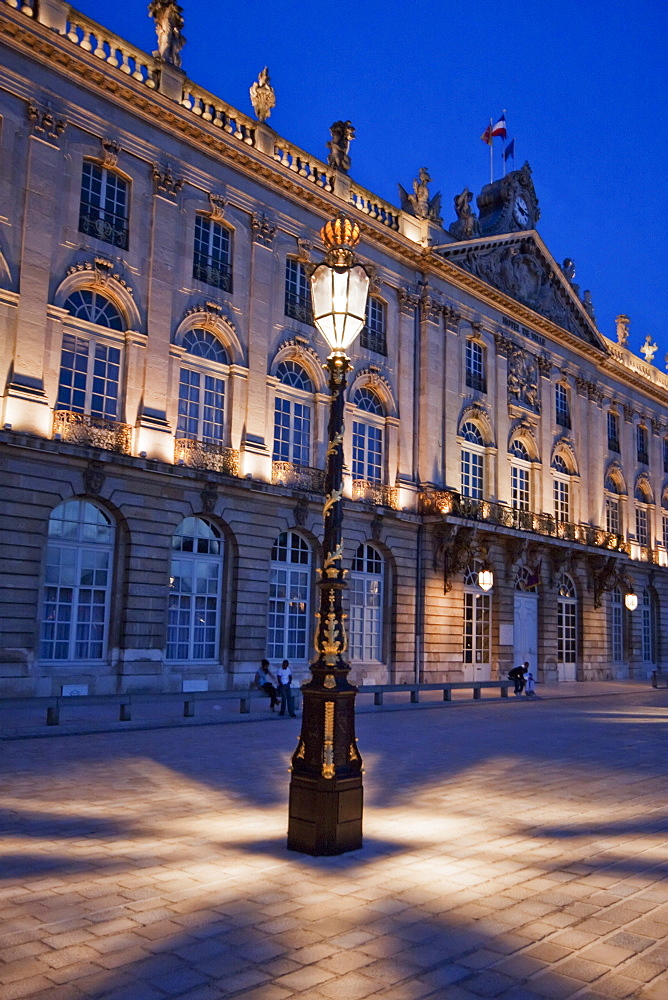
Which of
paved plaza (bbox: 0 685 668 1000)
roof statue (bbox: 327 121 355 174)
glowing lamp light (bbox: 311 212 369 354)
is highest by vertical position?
roof statue (bbox: 327 121 355 174)

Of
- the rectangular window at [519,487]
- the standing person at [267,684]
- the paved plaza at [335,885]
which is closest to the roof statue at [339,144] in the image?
the rectangular window at [519,487]

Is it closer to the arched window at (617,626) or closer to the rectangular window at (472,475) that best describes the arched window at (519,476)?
the rectangular window at (472,475)

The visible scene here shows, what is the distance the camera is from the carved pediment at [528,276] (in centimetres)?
3366

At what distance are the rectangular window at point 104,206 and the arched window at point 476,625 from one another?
53.1 ft

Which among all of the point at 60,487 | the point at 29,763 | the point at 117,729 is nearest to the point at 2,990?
the point at 29,763

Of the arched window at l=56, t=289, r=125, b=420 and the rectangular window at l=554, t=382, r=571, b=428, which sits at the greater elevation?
the rectangular window at l=554, t=382, r=571, b=428

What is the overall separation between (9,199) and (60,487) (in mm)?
6523

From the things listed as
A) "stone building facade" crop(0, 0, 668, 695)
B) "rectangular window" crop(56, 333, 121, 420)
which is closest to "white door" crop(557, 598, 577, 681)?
"stone building facade" crop(0, 0, 668, 695)

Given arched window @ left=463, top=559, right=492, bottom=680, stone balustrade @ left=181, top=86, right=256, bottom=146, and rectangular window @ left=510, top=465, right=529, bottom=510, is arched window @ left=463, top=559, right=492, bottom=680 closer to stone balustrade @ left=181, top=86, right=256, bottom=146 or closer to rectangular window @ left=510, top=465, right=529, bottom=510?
rectangular window @ left=510, top=465, right=529, bottom=510

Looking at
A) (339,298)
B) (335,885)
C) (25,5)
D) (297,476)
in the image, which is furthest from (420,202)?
(335,885)

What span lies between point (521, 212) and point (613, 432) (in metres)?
11.7

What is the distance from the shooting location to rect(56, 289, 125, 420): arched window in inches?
822

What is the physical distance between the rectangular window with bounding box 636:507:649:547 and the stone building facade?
7.00m

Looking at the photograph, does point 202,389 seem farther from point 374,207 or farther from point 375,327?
point 374,207
